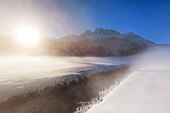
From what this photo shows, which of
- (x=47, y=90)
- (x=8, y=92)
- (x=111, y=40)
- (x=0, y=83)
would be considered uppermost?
(x=111, y=40)

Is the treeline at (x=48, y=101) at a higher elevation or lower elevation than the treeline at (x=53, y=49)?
lower

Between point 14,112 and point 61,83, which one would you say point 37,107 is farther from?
point 61,83

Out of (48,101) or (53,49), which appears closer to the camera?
(48,101)

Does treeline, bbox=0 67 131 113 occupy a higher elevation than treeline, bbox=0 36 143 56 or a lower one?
lower

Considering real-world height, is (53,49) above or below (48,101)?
above

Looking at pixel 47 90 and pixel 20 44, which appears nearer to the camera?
pixel 47 90

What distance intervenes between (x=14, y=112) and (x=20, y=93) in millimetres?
1078

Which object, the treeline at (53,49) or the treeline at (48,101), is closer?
the treeline at (48,101)

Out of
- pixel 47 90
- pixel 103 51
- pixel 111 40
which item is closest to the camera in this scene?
pixel 47 90

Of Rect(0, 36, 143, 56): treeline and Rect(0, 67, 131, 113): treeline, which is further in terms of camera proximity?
Rect(0, 36, 143, 56): treeline

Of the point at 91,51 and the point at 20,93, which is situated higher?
the point at 91,51

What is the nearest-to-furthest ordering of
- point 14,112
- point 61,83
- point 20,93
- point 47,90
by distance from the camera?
point 14,112 → point 20,93 → point 47,90 → point 61,83

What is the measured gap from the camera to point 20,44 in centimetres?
2628

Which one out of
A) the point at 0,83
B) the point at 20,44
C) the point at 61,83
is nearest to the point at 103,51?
the point at 20,44
